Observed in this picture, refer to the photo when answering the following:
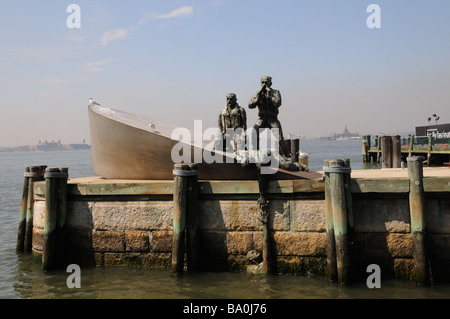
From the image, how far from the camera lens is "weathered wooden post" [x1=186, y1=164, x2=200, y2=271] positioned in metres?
7.09

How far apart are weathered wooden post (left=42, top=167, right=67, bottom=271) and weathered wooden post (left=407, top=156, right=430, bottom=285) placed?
639 centimetres

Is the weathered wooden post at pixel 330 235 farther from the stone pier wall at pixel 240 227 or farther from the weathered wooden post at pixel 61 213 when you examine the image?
the weathered wooden post at pixel 61 213

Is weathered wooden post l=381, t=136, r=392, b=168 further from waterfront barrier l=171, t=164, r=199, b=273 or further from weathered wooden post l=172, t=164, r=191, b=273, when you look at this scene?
weathered wooden post l=172, t=164, r=191, b=273

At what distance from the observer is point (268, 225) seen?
7102 millimetres

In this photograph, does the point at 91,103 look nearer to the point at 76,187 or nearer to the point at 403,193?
Result: the point at 76,187

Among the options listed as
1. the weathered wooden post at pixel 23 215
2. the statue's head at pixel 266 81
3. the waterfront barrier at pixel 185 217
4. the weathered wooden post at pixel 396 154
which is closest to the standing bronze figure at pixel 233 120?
the statue's head at pixel 266 81

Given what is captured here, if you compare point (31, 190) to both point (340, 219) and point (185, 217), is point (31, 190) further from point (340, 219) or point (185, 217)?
point (340, 219)

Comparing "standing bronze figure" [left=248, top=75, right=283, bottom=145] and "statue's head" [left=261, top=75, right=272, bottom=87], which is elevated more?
"statue's head" [left=261, top=75, right=272, bottom=87]

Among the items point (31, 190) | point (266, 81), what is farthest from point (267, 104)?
point (31, 190)

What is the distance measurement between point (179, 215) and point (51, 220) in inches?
101

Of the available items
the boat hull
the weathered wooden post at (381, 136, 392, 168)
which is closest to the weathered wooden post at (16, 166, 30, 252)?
the boat hull

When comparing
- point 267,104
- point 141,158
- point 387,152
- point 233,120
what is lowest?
point 141,158

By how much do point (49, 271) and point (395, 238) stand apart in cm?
645

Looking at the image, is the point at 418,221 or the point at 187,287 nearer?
the point at 418,221
